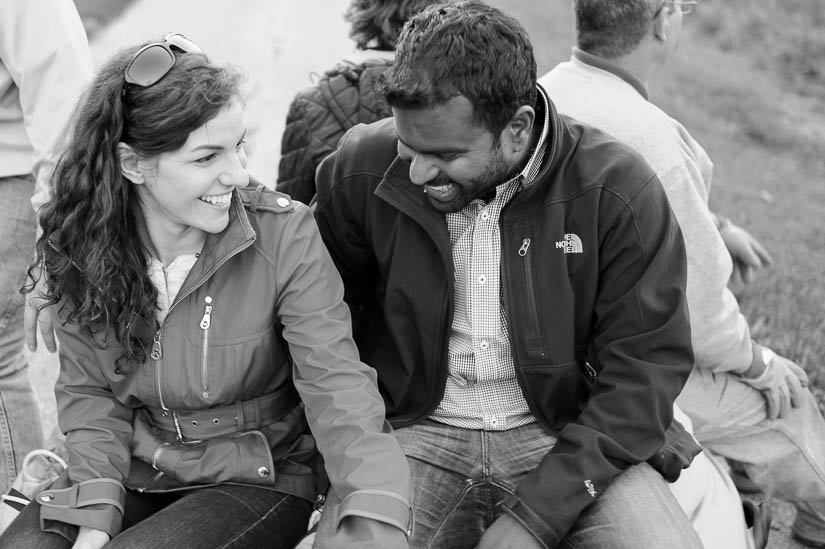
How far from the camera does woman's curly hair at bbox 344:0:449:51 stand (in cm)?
380

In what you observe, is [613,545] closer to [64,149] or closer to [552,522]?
[552,522]

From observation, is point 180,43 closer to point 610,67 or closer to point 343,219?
point 343,219

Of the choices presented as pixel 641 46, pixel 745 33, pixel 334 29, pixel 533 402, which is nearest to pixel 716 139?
pixel 334 29

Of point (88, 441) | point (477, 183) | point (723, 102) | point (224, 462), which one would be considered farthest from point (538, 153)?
point (723, 102)

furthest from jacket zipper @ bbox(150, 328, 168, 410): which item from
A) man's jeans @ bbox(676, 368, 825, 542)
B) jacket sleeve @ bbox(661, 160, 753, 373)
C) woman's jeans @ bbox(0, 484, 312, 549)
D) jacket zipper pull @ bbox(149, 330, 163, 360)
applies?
man's jeans @ bbox(676, 368, 825, 542)

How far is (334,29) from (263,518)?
6.98 metres

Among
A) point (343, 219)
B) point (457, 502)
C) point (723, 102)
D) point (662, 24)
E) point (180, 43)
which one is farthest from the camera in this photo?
point (723, 102)

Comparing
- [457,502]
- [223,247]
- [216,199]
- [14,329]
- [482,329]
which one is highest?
[216,199]

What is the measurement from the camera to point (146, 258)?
2.95 m

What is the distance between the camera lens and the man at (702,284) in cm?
339

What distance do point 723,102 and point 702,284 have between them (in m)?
8.22

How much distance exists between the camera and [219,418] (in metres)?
2.96

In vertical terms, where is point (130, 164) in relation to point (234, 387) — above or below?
above

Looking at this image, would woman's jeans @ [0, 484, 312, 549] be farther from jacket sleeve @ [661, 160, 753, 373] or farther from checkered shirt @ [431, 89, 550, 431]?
jacket sleeve @ [661, 160, 753, 373]
